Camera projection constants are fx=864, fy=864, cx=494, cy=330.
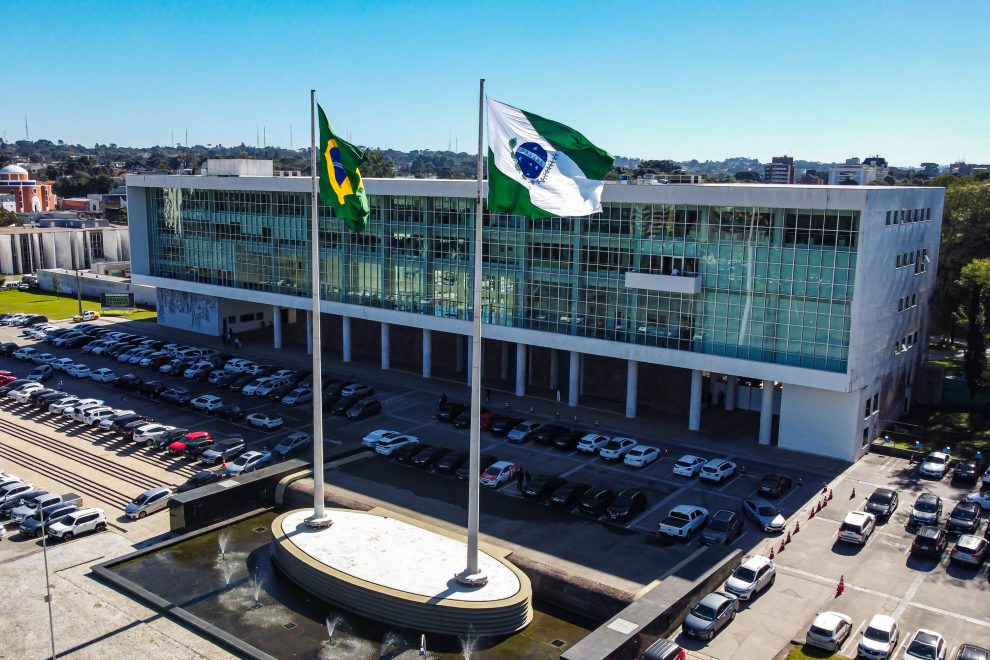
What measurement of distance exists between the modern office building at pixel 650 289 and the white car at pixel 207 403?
14620mm

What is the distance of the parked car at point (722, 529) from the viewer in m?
38.2

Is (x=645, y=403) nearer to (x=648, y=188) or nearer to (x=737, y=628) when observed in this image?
(x=648, y=188)

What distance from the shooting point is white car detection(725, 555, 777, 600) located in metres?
33.2

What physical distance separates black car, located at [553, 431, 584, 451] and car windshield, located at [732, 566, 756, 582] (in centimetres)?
1771

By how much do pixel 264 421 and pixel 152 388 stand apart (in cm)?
1214

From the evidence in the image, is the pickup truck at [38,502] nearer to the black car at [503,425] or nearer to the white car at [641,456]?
the black car at [503,425]

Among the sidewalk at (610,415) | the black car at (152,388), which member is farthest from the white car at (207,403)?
the sidewalk at (610,415)

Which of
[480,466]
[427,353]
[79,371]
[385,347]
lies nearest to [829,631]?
[480,466]

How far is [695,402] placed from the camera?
178ft

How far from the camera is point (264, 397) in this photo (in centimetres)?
6141

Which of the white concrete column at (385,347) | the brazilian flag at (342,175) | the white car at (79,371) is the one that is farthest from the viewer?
the white concrete column at (385,347)

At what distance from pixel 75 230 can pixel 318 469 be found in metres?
111

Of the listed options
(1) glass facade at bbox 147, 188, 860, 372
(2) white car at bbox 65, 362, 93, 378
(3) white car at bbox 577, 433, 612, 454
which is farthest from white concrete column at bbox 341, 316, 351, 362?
(3) white car at bbox 577, 433, 612, 454

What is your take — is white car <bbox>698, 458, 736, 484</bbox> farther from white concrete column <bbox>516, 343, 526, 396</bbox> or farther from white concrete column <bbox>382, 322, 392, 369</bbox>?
white concrete column <bbox>382, 322, 392, 369</bbox>
